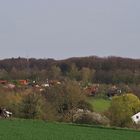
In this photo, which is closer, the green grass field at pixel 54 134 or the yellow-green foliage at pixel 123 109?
the green grass field at pixel 54 134

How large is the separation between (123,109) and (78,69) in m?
45.5

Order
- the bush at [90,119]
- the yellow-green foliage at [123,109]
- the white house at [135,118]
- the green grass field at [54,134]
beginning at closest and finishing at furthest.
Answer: the green grass field at [54,134], the bush at [90,119], the white house at [135,118], the yellow-green foliage at [123,109]

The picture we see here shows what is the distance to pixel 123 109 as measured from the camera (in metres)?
53.4

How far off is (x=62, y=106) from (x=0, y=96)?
24.7ft

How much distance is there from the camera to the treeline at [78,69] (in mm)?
87062

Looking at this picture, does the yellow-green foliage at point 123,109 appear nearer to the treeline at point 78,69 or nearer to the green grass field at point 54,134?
the green grass field at point 54,134

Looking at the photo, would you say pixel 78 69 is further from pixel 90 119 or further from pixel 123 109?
pixel 90 119

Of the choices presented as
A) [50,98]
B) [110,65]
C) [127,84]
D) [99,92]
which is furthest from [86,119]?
[110,65]

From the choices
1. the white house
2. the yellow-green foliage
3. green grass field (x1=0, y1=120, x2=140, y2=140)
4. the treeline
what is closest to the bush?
the yellow-green foliage

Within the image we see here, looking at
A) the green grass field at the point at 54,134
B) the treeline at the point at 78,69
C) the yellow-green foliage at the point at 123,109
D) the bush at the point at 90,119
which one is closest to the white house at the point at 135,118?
the yellow-green foliage at the point at 123,109

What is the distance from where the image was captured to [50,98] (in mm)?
54000

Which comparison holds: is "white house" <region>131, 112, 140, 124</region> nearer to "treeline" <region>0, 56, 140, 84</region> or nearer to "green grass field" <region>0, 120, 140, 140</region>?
"green grass field" <region>0, 120, 140, 140</region>

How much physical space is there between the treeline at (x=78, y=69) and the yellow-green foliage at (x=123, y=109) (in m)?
26.9

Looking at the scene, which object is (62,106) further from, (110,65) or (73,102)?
(110,65)
